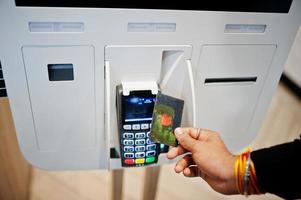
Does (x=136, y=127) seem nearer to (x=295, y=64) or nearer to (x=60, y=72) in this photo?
(x=60, y=72)

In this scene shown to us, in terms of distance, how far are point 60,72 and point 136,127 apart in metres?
0.18

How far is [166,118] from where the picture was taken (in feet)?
1.93

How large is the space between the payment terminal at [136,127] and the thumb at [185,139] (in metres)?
0.07

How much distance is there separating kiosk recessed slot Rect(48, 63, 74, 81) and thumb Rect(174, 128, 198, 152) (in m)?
0.22

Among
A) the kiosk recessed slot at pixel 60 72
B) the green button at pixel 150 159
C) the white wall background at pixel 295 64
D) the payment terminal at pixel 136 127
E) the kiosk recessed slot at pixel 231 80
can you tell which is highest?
the kiosk recessed slot at pixel 60 72

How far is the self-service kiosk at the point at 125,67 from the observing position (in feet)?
1.69

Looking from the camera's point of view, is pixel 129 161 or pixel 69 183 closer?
pixel 129 161

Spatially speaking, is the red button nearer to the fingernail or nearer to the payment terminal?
the payment terminal

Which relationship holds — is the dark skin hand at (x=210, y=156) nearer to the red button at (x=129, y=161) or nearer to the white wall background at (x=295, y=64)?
the red button at (x=129, y=161)

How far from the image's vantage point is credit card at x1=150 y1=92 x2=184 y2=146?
0.58 meters

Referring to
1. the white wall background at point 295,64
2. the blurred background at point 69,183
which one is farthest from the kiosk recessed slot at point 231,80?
the white wall background at point 295,64

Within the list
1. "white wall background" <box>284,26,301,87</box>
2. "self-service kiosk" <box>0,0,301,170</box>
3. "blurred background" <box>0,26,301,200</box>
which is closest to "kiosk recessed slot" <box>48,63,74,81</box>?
"self-service kiosk" <box>0,0,301,170</box>

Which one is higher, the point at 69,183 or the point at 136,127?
the point at 136,127

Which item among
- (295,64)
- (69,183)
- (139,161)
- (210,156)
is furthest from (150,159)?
(295,64)
